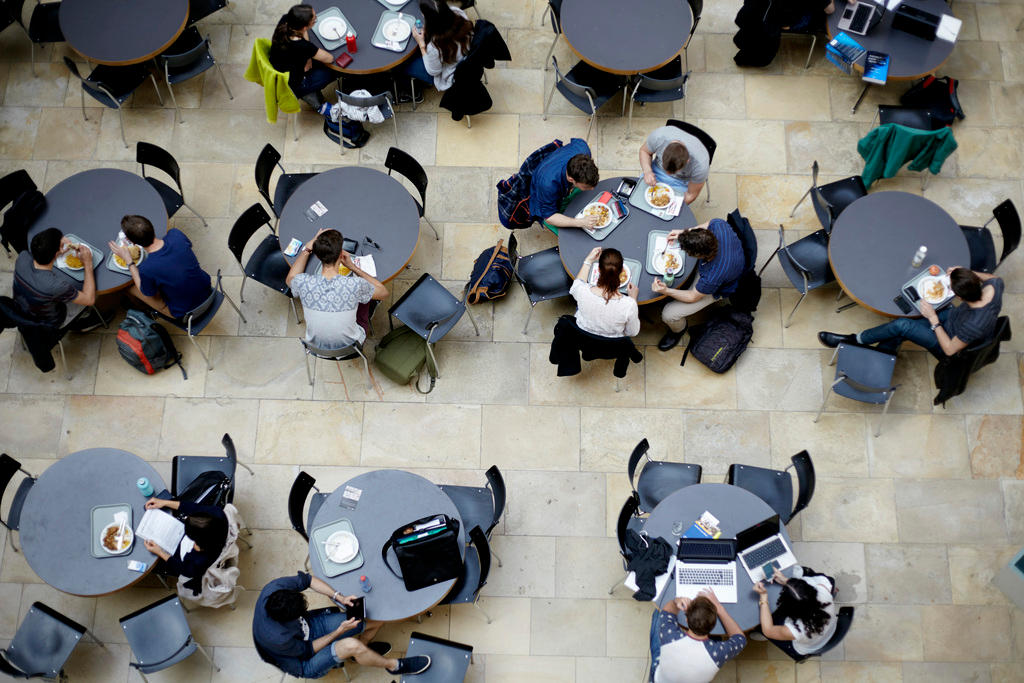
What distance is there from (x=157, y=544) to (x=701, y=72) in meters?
5.90

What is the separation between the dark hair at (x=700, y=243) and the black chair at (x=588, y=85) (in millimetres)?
1818

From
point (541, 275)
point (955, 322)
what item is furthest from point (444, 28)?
point (955, 322)

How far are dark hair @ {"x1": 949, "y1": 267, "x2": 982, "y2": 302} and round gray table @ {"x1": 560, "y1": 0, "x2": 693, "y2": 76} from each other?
2.78 m

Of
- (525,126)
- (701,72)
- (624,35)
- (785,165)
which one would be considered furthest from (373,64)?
(785,165)

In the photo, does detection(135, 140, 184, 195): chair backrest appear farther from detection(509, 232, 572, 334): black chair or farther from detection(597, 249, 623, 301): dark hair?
detection(597, 249, 623, 301): dark hair

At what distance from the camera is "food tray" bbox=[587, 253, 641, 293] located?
632 centimetres

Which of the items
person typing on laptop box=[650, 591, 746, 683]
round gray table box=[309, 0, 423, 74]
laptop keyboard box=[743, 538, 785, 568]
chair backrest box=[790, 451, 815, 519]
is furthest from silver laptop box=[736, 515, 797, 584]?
round gray table box=[309, 0, 423, 74]

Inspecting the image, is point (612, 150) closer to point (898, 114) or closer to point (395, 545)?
point (898, 114)

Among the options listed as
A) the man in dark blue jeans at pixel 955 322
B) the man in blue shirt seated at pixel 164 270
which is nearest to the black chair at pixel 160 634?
the man in blue shirt seated at pixel 164 270

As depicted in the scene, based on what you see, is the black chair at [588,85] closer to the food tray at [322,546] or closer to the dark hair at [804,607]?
the food tray at [322,546]

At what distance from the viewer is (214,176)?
7.66 metres

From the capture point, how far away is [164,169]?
7.01 m

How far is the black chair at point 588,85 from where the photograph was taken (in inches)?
293

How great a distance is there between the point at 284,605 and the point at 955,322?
15.9ft
